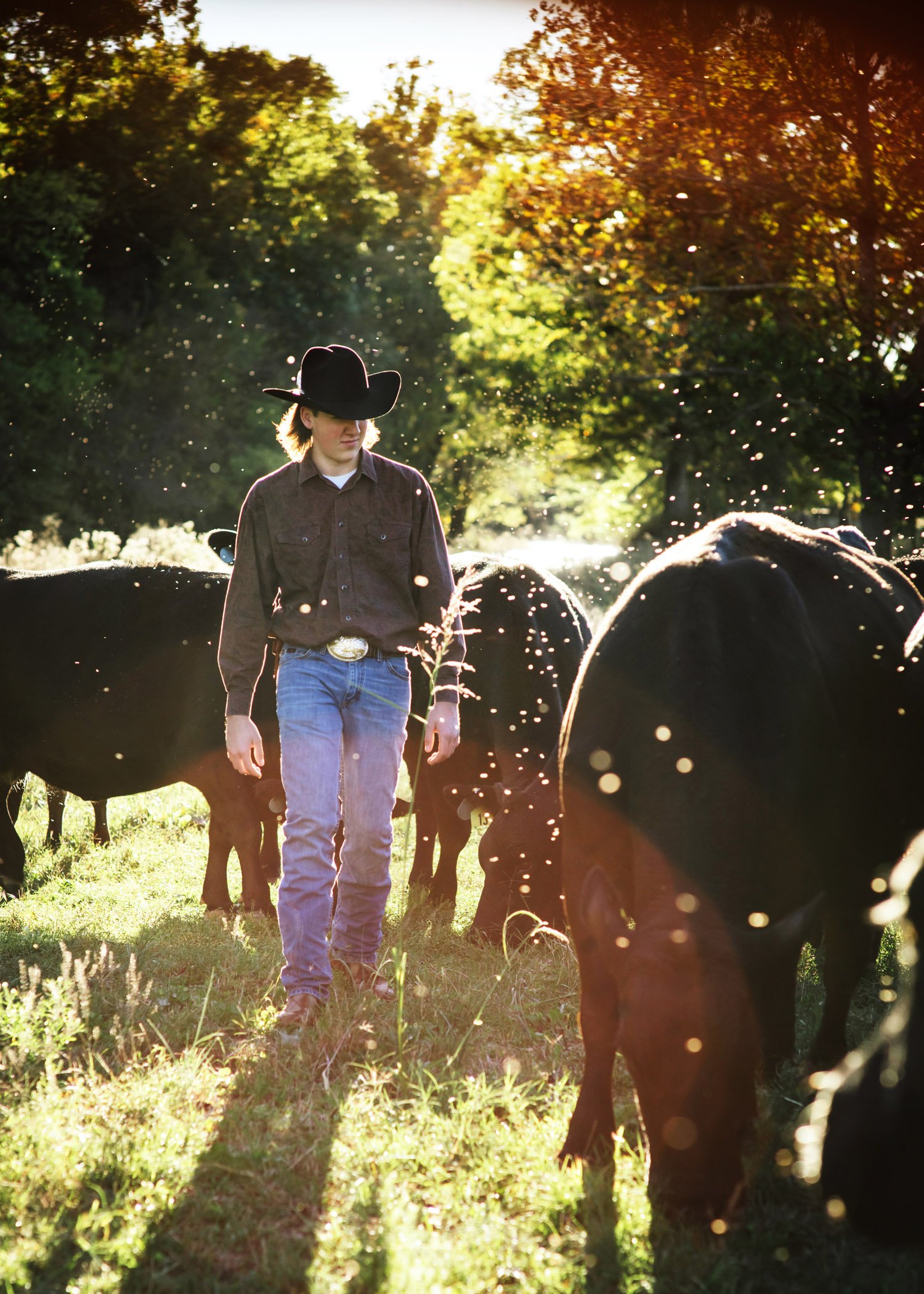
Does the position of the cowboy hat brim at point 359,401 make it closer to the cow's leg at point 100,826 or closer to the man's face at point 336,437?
the man's face at point 336,437

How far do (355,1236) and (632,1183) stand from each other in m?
0.82

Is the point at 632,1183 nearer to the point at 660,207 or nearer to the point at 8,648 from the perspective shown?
the point at 8,648

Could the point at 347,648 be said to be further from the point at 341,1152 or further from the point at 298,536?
the point at 341,1152

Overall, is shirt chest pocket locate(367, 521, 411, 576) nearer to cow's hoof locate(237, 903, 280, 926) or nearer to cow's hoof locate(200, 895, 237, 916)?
cow's hoof locate(237, 903, 280, 926)

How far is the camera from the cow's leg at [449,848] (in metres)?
6.67

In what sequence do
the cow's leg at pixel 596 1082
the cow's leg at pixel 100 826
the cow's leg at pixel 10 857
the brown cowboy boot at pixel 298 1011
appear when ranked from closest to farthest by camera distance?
the cow's leg at pixel 596 1082 → the brown cowboy boot at pixel 298 1011 → the cow's leg at pixel 10 857 → the cow's leg at pixel 100 826

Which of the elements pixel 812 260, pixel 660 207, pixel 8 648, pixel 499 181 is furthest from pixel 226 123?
pixel 8 648

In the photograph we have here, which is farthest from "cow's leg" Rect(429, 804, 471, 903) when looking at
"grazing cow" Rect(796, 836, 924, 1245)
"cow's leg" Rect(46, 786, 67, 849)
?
"grazing cow" Rect(796, 836, 924, 1245)

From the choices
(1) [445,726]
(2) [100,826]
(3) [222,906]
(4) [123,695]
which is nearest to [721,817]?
(1) [445,726]

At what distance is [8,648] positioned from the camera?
6871mm

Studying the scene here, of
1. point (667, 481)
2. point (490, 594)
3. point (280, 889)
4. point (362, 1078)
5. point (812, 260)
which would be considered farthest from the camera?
point (667, 481)

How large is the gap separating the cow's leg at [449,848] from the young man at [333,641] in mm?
1817

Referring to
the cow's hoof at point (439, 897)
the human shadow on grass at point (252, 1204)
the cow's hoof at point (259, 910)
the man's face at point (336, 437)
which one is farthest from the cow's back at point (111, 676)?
the human shadow on grass at point (252, 1204)

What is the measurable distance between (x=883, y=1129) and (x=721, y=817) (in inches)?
51.8
